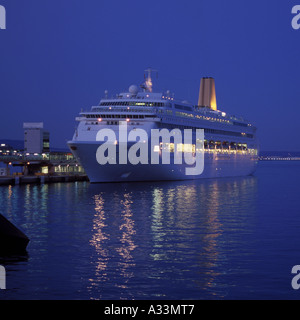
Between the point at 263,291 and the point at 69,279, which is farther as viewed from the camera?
the point at 69,279

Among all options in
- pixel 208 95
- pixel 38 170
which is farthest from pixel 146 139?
pixel 208 95

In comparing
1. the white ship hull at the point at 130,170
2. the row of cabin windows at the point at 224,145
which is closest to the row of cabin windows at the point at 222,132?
the row of cabin windows at the point at 224,145

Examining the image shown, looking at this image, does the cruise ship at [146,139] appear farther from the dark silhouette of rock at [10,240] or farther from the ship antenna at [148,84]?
the dark silhouette of rock at [10,240]

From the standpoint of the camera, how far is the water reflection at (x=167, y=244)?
17922mm

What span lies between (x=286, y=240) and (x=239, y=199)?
22.0 meters

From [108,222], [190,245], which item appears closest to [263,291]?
[190,245]

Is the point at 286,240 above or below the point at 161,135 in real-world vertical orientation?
below

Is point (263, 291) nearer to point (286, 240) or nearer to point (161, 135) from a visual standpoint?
point (286, 240)

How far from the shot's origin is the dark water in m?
17.5

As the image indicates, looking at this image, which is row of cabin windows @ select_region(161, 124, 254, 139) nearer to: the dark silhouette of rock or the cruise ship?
the cruise ship

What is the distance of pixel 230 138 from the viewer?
3558 inches

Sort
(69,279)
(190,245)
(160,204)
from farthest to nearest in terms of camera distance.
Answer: (160,204) < (190,245) < (69,279)

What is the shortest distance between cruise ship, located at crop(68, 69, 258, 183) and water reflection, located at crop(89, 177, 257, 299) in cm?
1295
